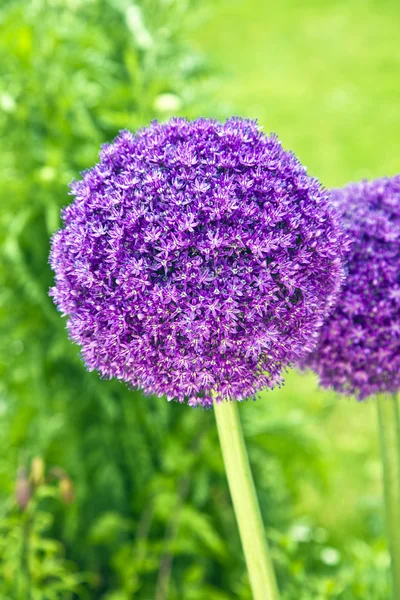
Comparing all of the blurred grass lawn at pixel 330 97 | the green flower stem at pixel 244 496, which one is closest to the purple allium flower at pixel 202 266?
the green flower stem at pixel 244 496

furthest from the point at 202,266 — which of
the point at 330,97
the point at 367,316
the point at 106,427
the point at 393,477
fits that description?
the point at 330,97

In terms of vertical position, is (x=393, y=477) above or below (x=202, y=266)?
below

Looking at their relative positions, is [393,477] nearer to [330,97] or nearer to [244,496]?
[244,496]

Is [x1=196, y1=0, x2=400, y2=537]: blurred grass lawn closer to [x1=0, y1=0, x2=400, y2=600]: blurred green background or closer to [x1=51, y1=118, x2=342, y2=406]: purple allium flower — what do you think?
[x1=0, y1=0, x2=400, y2=600]: blurred green background

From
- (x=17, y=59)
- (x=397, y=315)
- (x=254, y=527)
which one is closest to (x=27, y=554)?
(x=254, y=527)

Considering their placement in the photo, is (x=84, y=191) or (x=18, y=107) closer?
(x=84, y=191)

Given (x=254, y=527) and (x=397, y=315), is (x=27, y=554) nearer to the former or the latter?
(x=254, y=527)
